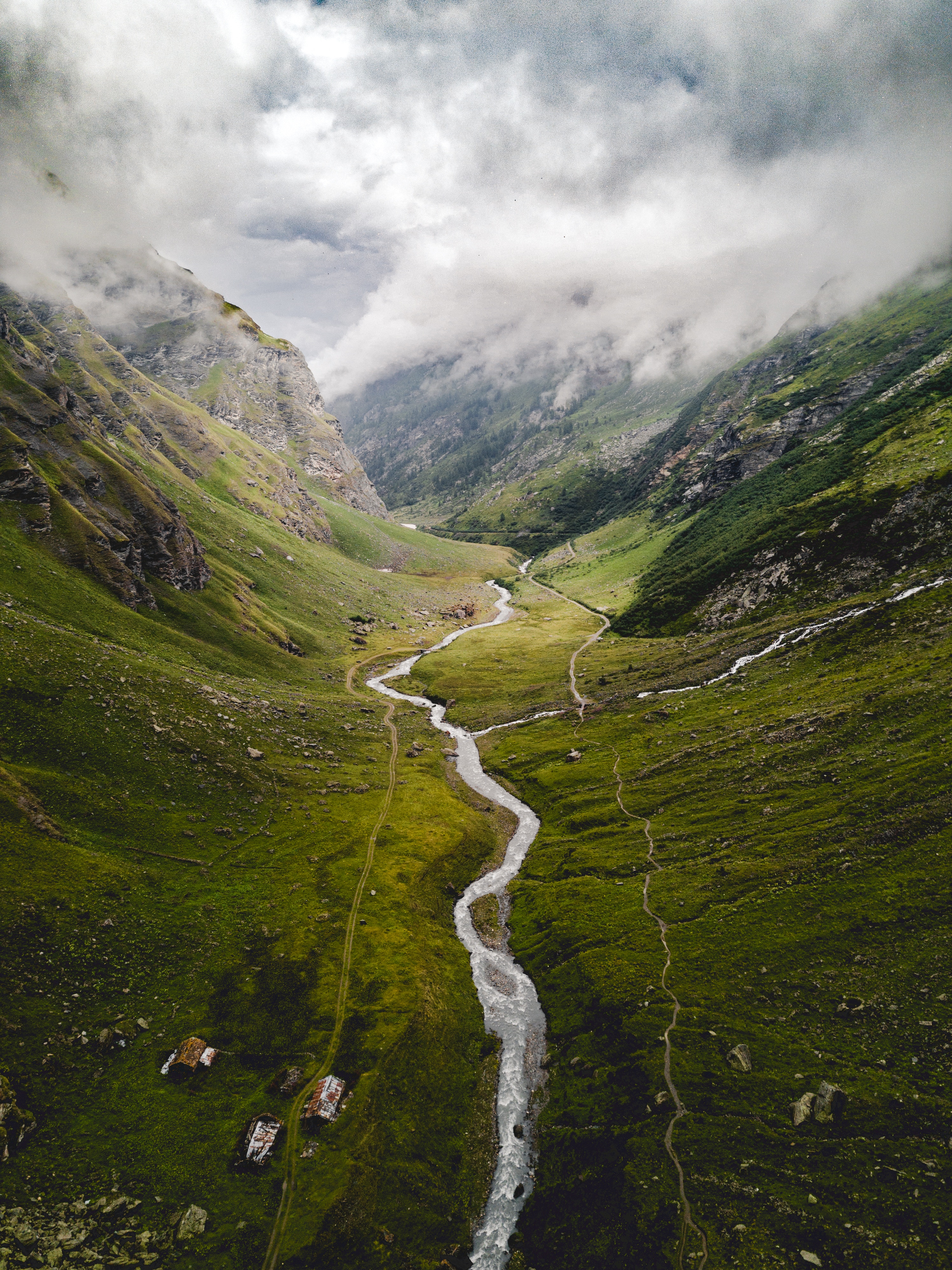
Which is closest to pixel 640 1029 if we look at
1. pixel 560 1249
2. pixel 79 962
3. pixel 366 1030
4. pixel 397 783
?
pixel 560 1249

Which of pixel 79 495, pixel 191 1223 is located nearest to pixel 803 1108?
pixel 191 1223

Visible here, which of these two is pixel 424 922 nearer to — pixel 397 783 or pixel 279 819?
pixel 279 819

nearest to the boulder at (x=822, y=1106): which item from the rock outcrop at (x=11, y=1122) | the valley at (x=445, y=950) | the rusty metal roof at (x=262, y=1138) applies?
the valley at (x=445, y=950)

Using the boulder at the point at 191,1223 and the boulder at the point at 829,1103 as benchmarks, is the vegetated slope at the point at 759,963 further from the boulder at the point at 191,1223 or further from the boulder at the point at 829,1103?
the boulder at the point at 191,1223

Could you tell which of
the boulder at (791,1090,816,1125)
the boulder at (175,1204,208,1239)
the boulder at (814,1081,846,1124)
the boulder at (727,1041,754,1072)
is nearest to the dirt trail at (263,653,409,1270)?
the boulder at (175,1204,208,1239)

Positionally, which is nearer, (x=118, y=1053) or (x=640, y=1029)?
(x=118, y=1053)

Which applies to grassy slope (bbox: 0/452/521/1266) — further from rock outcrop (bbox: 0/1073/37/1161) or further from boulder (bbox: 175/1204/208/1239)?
boulder (bbox: 175/1204/208/1239)
